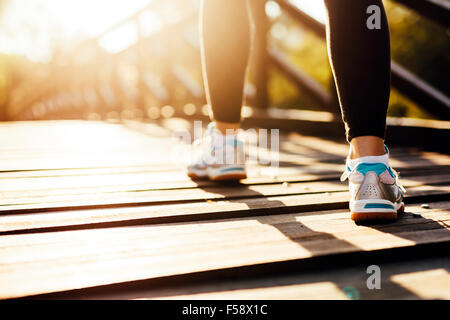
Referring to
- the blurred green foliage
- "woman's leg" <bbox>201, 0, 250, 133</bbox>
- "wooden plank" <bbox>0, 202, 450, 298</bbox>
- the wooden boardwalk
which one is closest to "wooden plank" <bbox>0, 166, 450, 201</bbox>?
the wooden boardwalk

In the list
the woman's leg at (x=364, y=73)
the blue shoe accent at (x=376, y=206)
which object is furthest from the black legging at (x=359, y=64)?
the blue shoe accent at (x=376, y=206)

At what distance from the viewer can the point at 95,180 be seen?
1518 mm

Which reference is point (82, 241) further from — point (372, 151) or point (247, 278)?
point (372, 151)

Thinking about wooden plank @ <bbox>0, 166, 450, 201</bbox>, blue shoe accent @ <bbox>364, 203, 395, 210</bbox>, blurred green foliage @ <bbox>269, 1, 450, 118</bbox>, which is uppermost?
blurred green foliage @ <bbox>269, 1, 450, 118</bbox>

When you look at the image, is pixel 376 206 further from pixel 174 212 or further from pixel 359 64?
pixel 174 212

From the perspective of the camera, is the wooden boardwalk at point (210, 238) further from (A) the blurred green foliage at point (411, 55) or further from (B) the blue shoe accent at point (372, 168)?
(A) the blurred green foliage at point (411, 55)

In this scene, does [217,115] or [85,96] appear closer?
[217,115]

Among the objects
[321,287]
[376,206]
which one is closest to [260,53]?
[376,206]

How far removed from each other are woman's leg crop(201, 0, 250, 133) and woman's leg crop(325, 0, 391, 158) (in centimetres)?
46

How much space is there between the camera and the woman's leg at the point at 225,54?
58.7 inches

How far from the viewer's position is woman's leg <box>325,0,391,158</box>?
1.06 meters

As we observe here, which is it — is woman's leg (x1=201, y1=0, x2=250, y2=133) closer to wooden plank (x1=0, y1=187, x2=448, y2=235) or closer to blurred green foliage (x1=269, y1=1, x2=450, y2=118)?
wooden plank (x1=0, y1=187, x2=448, y2=235)
